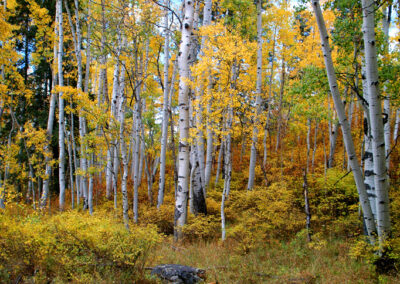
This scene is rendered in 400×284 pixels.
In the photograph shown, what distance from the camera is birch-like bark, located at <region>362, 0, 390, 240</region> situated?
146 inches

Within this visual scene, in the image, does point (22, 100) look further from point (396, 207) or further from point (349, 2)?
point (396, 207)

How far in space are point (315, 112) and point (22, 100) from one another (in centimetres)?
1331

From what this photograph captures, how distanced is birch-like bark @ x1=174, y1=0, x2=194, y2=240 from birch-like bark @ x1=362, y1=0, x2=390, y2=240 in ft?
12.7

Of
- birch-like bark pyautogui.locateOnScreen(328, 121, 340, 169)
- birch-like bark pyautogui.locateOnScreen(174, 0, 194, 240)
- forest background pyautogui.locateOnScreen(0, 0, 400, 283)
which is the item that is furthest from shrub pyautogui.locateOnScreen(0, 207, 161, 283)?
birch-like bark pyautogui.locateOnScreen(328, 121, 340, 169)

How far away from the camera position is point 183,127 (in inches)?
258

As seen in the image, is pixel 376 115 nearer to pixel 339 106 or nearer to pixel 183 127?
pixel 339 106

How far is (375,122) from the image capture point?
3.78 m

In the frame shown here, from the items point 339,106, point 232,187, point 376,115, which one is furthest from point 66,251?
point 232,187

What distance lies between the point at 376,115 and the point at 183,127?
4.09 m

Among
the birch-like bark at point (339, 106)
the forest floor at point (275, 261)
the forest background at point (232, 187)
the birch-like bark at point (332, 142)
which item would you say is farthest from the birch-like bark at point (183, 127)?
the birch-like bark at point (332, 142)

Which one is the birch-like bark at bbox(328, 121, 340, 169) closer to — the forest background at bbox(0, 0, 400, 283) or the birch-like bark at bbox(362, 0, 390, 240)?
the forest background at bbox(0, 0, 400, 283)

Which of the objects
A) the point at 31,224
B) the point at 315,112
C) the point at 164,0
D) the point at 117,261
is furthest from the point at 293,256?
the point at 164,0

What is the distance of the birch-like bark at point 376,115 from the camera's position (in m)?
3.71

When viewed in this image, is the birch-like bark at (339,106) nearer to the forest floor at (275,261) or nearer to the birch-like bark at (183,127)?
the forest floor at (275,261)
